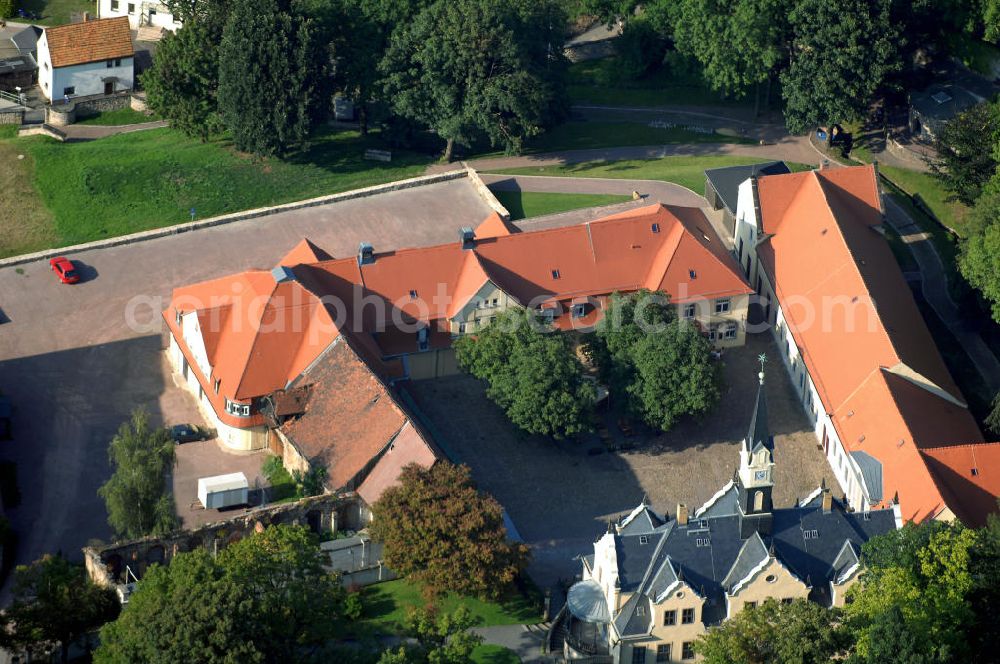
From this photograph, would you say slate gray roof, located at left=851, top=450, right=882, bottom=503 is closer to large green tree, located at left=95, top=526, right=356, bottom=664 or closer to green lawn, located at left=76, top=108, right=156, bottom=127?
large green tree, located at left=95, top=526, right=356, bottom=664

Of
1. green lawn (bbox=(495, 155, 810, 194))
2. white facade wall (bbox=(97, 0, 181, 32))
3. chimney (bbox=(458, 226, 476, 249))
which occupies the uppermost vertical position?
white facade wall (bbox=(97, 0, 181, 32))

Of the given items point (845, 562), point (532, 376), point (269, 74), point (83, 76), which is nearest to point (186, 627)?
point (532, 376)

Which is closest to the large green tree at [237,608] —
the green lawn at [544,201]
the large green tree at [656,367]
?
the large green tree at [656,367]

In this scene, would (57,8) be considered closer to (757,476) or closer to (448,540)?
(448,540)

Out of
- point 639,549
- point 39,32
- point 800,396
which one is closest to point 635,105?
point 800,396

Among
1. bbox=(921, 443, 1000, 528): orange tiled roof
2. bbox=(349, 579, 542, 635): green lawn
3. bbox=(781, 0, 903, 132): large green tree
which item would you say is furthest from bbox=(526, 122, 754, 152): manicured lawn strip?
bbox=(349, 579, 542, 635): green lawn
